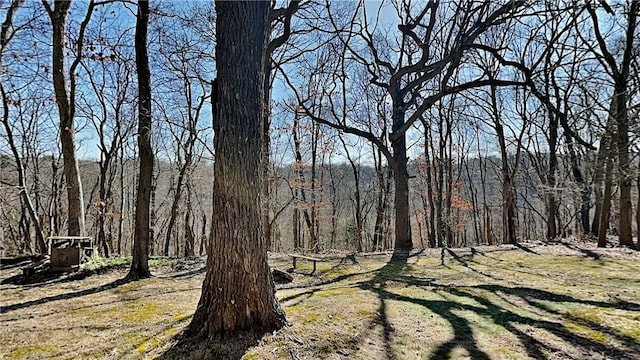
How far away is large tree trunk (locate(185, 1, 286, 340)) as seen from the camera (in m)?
2.89

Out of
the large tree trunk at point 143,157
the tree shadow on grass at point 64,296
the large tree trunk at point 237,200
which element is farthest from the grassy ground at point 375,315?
the large tree trunk at point 143,157

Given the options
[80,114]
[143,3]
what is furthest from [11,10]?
[80,114]

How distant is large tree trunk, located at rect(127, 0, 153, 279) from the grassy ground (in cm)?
48

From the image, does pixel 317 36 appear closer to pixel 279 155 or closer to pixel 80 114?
pixel 279 155

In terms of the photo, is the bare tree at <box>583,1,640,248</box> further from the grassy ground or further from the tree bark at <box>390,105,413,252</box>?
the tree bark at <box>390,105,413,252</box>

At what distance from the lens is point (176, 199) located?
13734mm

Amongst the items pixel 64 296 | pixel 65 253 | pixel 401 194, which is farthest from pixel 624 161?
pixel 65 253

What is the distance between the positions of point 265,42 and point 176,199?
11839 millimetres

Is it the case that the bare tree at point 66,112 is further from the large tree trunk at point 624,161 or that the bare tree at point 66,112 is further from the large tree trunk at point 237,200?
the large tree trunk at point 624,161

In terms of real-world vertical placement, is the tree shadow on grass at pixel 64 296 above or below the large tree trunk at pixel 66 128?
below

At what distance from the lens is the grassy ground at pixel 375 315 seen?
2.80m

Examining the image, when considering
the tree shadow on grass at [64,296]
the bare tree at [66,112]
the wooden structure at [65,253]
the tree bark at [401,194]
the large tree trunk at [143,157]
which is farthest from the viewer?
the tree bark at [401,194]

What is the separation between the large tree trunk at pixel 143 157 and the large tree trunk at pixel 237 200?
11.8 feet

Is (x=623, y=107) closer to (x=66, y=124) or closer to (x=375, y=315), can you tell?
(x=375, y=315)
